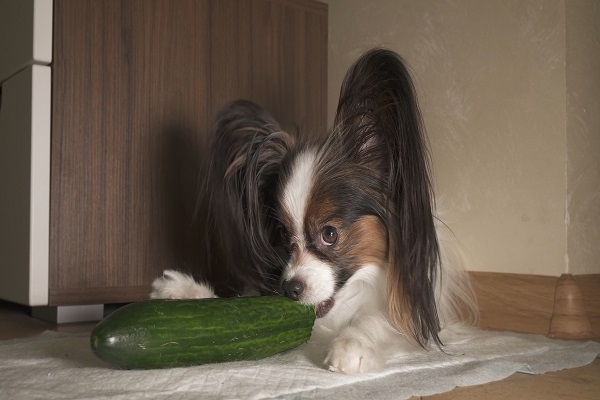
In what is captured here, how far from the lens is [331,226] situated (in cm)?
204

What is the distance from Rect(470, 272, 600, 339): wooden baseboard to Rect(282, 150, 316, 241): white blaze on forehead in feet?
2.84

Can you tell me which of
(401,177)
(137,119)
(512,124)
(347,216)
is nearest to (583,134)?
(512,124)

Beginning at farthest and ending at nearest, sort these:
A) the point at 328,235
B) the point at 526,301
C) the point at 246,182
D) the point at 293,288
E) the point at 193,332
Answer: the point at 526,301 < the point at 246,182 < the point at 328,235 < the point at 293,288 < the point at 193,332

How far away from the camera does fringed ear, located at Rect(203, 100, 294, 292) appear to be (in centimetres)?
232

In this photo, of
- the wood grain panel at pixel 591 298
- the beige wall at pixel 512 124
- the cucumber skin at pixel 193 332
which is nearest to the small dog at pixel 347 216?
the cucumber skin at pixel 193 332

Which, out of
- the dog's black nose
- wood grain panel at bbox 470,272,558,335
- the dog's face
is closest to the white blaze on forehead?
the dog's face

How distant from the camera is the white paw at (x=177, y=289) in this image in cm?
210

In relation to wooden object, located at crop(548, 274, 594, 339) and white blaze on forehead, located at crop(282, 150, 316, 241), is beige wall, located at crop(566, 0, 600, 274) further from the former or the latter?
white blaze on forehead, located at crop(282, 150, 316, 241)

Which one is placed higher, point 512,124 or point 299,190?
point 512,124

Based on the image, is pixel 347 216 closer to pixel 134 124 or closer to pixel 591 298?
pixel 591 298

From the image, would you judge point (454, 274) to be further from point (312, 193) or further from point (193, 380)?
point (193, 380)

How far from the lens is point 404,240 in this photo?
6.27 ft

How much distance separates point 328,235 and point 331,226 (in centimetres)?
3

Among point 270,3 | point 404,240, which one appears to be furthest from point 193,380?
point 270,3
